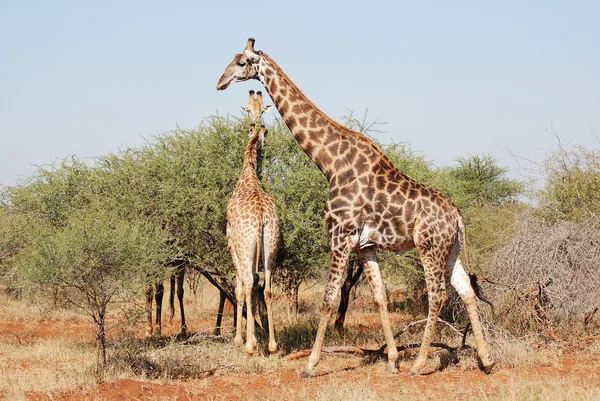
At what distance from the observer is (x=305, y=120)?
30.9 ft

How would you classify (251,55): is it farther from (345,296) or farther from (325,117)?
(345,296)

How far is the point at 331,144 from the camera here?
9219 millimetres

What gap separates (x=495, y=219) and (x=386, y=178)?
830cm

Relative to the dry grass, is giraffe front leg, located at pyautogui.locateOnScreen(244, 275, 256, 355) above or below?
above

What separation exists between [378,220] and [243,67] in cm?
278

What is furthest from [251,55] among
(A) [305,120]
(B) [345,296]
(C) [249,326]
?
(B) [345,296]

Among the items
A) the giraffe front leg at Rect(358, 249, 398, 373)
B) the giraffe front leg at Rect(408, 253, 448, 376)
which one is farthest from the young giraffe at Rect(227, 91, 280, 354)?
the giraffe front leg at Rect(408, 253, 448, 376)

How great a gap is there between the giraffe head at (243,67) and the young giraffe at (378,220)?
101 cm

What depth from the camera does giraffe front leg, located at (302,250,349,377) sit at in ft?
28.5

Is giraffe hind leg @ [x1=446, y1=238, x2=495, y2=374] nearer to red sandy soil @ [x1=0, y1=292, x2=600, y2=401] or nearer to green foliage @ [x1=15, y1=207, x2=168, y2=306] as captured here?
red sandy soil @ [x1=0, y1=292, x2=600, y2=401]

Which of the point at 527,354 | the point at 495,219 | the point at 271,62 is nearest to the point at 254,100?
the point at 271,62

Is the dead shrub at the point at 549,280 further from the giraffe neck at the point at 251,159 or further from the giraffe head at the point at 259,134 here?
the giraffe head at the point at 259,134

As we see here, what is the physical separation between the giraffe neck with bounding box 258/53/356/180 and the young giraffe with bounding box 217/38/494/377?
0.5 inches

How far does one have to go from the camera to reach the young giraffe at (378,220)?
870 cm
